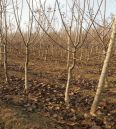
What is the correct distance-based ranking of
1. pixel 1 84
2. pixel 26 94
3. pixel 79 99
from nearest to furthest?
1. pixel 79 99
2. pixel 26 94
3. pixel 1 84

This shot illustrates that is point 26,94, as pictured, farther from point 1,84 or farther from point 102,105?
point 102,105

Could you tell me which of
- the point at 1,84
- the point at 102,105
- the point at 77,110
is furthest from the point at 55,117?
the point at 1,84

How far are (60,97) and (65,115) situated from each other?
57.8 inches

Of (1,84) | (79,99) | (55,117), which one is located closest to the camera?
(55,117)

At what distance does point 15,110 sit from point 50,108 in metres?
0.84

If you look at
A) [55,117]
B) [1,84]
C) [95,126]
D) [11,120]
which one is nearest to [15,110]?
[11,120]

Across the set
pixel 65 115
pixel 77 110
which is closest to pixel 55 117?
pixel 65 115

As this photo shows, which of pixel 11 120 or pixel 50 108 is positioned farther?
pixel 50 108

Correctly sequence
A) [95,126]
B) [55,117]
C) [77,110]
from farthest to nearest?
[77,110]
[55,117]
[95,126]

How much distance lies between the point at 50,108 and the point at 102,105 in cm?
129

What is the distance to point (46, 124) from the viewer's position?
5.16 metres

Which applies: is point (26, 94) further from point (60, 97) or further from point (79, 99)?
point (79, 99)

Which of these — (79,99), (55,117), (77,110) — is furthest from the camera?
(79,99)

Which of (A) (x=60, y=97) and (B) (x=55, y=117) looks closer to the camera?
(B) (x=55, y=117)
